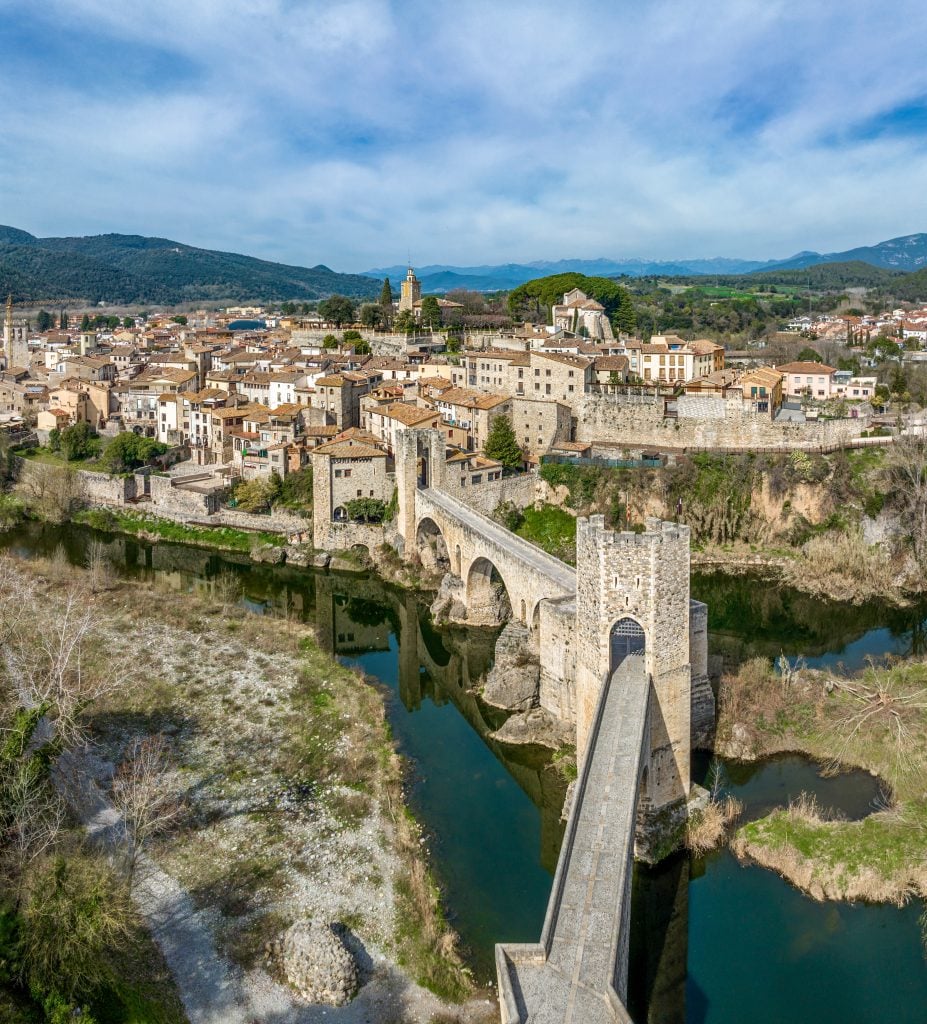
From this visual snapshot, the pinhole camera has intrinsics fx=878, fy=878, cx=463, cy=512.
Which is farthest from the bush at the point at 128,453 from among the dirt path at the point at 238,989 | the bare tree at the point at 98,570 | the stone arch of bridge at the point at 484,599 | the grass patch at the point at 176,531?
the dirt path at the point at 238,989

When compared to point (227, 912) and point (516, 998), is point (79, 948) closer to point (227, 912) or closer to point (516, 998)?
point (227, 912)

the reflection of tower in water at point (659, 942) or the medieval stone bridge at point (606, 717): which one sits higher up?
the medieval stone bridge at point (606, 717)

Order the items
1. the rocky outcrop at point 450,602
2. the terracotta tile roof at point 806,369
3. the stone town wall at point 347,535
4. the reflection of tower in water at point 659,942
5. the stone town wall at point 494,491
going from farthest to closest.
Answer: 1. the terracotta tile roof at point 806,369
2. the stone town wall at point 347,535
3. the stone town wall at point 494,491
4. the rocky outcrop at point 450,602
5. the reflection of tower in water at point 659,942

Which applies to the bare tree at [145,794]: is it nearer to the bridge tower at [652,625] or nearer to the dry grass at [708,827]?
the bridge tower at [652,625]

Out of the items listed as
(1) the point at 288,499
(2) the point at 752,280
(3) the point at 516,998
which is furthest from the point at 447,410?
(2) the point at 752,280

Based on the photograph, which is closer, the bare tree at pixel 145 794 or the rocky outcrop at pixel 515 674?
the bare tree at pixel 145 794

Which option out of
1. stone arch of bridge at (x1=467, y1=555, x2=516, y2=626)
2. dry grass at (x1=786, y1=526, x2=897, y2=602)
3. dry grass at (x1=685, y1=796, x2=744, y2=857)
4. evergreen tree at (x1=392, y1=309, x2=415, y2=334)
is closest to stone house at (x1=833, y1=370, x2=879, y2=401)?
dry grass at (x1=786, y1=526, x2=897, y2=602)
